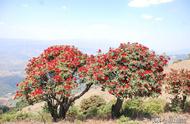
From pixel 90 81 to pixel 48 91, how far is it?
220cm

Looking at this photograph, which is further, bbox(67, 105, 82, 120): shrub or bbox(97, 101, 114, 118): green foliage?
bbox(67, 105, 82, 120): shrub

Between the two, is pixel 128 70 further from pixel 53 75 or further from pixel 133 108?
pixel 133 108

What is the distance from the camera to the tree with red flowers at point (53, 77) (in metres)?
13.5

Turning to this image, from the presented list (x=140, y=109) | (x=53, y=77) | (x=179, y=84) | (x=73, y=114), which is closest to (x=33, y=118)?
(x=73, y=114)

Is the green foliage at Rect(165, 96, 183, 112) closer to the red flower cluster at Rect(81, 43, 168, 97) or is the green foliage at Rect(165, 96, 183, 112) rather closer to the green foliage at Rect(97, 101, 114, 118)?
the red flower cluster at Rect(81, 43, 168, 97)

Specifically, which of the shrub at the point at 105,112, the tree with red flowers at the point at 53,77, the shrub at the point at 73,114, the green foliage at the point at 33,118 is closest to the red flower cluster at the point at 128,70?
the tree with red flowers at the point at 53,77

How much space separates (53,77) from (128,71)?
12.7ft

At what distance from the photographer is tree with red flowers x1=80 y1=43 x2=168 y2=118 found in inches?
513

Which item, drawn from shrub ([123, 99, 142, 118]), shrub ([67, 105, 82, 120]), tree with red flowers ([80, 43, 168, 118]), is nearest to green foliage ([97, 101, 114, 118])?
shrub ([123, 99, 142, 118])

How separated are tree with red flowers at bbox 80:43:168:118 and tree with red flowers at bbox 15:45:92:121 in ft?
2.31

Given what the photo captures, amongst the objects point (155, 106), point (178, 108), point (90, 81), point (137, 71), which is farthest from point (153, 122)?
point (155, 106)

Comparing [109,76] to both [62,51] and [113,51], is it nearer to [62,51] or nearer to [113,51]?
[113,51]

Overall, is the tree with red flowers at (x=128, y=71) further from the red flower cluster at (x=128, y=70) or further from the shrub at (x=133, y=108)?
the shrub at (x=133, y=108)

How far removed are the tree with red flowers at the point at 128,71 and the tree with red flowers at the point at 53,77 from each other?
27.7 inches
